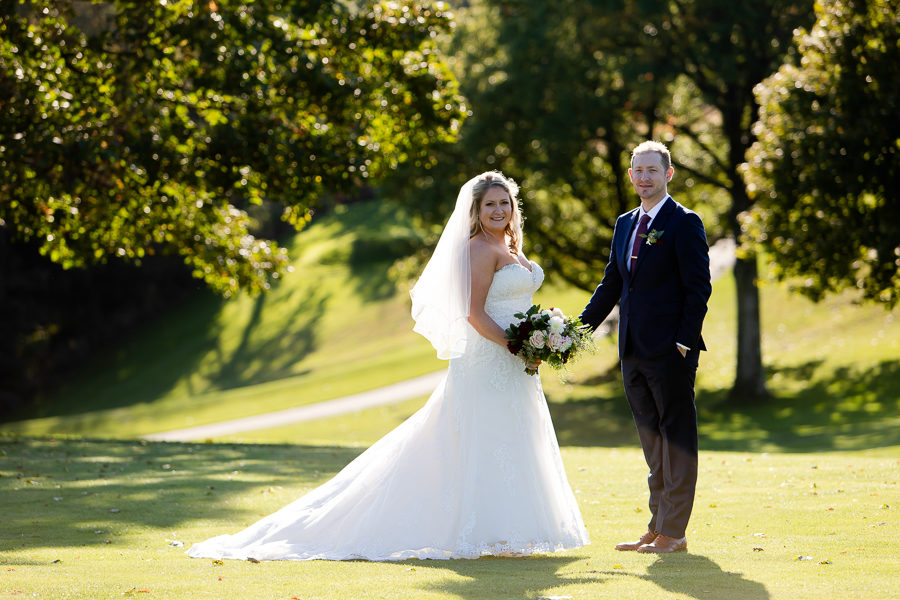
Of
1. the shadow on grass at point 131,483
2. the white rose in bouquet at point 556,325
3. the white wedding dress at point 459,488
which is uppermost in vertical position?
the white rose in bouquet at point 556,325

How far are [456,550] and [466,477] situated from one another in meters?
0.53

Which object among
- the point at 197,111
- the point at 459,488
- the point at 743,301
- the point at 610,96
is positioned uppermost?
the point at 610,96

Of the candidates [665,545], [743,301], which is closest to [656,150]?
[665,545]

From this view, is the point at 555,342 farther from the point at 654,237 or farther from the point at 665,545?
the point at 665,545

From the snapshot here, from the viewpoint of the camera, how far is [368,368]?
36.3 m

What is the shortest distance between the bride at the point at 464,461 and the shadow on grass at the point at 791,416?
12.7m

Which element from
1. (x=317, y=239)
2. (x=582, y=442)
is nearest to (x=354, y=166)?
(x=582, y=442)

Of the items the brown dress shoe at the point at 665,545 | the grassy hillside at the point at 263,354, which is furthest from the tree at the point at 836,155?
the grassy hillside at the point at 263,354

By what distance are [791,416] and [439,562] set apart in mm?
18265

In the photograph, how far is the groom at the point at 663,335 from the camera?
7.21 metres

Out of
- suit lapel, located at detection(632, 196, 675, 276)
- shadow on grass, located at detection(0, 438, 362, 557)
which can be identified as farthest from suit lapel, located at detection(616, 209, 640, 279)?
shadow on grass, located at detection(0, 438, 362, 557)

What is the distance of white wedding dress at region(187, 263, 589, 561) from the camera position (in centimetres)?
743

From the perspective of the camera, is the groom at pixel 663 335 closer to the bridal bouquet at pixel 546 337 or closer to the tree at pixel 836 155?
the bridal bouquet at pixel 546 337

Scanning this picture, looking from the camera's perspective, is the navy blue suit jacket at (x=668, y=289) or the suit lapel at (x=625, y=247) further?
the suit lapel at (x=625, y=247)
